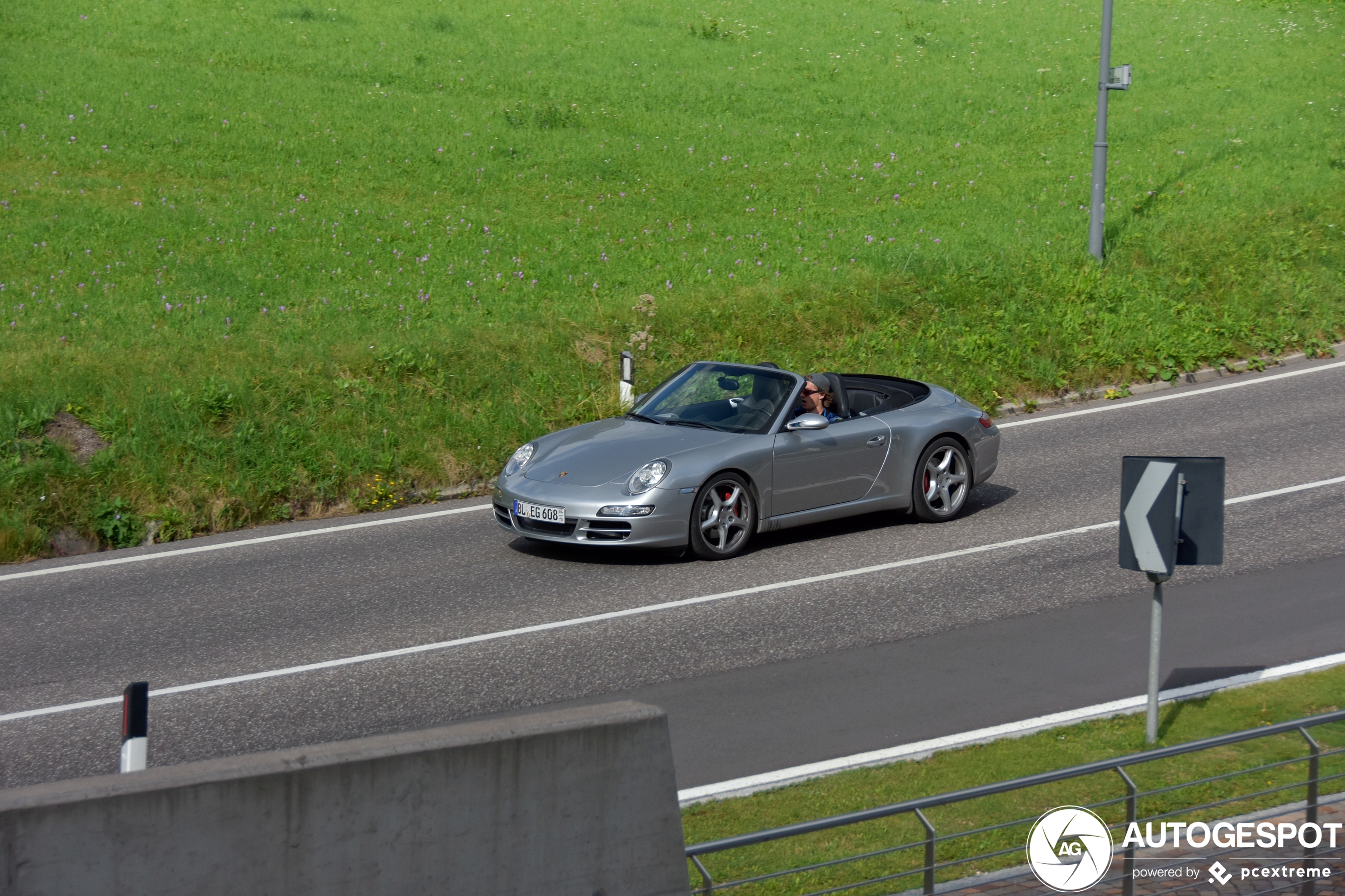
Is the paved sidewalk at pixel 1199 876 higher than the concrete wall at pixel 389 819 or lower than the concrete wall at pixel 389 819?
lower

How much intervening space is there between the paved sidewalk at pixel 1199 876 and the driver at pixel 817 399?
649 cm

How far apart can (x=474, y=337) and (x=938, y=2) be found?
1098 inches

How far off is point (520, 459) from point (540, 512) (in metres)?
0.90

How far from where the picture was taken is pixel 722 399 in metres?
11.1

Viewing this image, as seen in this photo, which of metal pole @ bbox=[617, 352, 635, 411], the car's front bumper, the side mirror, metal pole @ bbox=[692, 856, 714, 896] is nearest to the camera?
metal pole @ bbox=[692, 856, 714, 896]

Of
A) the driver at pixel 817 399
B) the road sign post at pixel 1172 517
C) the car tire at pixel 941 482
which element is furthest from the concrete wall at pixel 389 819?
the car tire at pixel 941 482

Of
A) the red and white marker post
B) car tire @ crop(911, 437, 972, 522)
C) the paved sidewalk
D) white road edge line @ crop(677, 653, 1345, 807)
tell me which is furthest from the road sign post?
the red and white marker post

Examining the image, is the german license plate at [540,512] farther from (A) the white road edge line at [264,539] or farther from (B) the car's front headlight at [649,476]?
(A) the white road edge line at [264,539]

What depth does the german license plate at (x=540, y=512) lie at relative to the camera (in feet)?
32.6

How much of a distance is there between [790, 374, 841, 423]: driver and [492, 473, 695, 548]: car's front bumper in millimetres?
1527

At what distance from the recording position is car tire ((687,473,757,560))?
33.3ft

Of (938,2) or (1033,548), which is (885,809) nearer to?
(1033,548)

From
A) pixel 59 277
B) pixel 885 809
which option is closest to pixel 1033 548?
pixel 885 809

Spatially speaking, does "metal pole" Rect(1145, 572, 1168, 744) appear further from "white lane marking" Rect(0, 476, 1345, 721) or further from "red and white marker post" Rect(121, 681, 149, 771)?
"red and white marker post" Rect(121, 681, 149, 771)
